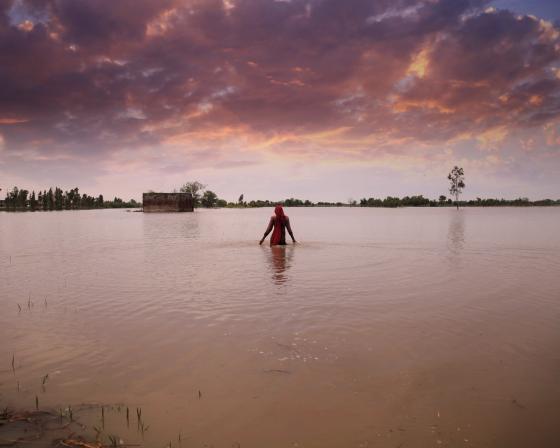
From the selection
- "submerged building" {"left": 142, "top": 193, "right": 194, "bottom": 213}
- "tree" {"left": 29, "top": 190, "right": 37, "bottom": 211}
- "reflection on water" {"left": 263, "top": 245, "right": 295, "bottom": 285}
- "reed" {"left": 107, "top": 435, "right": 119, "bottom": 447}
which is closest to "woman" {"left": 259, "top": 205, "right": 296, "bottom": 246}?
"reflection on water" {"left": 263, "top": 245, "right": 295, "bottom": 285}

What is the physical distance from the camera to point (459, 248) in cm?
2261

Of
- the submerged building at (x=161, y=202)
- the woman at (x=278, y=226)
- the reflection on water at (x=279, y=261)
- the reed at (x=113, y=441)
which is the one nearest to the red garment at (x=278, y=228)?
the woman at (x=278, y=226)

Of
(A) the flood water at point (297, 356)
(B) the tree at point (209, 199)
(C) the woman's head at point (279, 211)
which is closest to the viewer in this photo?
(A) the flood water at point (297, 356)

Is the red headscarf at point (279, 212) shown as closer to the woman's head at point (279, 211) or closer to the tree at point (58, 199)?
the woman's head at point (279, 211)

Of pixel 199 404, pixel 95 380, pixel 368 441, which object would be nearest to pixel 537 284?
pixel 368 441

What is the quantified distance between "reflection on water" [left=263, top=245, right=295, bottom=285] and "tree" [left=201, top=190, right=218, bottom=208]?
532ft

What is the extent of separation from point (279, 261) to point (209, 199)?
555 ft

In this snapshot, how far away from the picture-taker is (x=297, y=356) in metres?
6.21

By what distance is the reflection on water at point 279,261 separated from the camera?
13445 mm

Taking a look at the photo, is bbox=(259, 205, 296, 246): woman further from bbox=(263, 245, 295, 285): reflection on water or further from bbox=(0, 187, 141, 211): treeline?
bbox=(0, 187, 141, 211): treeline

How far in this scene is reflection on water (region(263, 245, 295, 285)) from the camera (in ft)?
44.1

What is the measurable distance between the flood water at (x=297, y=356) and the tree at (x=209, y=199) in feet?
558

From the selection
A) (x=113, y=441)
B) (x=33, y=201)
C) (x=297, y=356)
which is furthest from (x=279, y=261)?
(x=33, y=201)

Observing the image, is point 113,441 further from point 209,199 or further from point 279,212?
point 209,199
